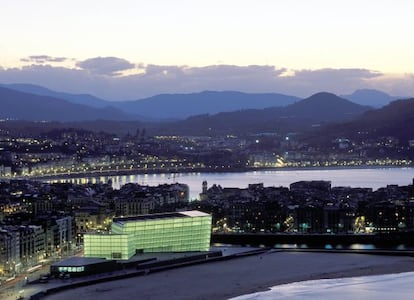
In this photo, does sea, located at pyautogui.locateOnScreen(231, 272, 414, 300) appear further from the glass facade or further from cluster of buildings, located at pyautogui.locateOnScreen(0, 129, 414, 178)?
cluster of buildings, located at pyautogui.locateOnScreen(0, 129, 414, 178)

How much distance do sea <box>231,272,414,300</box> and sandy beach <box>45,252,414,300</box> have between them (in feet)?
1.21

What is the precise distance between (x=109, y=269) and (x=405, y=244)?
8.11 metres

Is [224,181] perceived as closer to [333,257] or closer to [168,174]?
[168,174]

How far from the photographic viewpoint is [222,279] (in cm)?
1619

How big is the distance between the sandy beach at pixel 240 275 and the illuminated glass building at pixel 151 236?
1171 millimetres

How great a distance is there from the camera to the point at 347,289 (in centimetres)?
1509

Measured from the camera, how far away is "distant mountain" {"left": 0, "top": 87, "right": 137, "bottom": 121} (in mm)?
138625

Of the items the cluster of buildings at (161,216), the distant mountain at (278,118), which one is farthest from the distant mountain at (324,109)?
the cluster of buildings at (161,216)

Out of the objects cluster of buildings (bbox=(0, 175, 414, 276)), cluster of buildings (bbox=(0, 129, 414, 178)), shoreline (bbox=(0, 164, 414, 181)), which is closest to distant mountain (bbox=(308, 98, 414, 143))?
cluster of buildings (bbox=(0, 129, 414, 178))

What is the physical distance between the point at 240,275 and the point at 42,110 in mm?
128602

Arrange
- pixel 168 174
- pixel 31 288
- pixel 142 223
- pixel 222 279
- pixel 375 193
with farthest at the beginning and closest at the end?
pixel 168 174, pixel 375 193, pixel 142 223, pixel 222 279, pixel 31 288

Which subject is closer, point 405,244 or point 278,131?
point 405,244

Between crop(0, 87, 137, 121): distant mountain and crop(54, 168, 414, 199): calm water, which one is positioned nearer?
crop(54, 168, 414, 199): calm water

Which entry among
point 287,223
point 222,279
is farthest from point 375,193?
point 222,279
